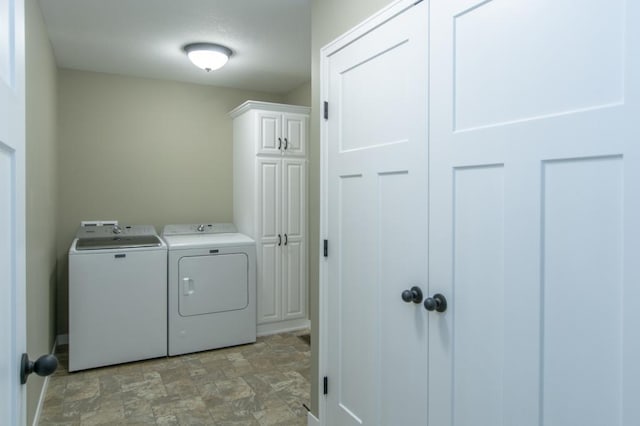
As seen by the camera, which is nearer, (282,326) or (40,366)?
(40,366)

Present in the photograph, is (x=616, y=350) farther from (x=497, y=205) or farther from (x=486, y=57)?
(x=486, y=57)

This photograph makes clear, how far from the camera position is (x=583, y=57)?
1045mm

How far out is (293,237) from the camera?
4.17 m

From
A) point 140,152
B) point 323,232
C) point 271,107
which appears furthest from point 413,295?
point 140,152

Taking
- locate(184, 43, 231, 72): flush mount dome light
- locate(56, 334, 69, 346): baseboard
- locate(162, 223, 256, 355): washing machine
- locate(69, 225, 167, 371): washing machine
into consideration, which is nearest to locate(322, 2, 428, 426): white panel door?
locate(184, 43, 231, 72): flush mount dome light

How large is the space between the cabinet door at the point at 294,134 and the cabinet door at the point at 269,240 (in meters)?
0.18

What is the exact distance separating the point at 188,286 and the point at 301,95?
90.2 inches

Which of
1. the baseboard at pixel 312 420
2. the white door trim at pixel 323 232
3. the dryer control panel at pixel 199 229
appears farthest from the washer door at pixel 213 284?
the white door trim at pixel 323 232

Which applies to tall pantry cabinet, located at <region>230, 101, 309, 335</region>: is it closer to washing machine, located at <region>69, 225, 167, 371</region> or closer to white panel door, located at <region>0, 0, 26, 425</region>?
washing machine, located at <region>69, 225, 167, 371</region>

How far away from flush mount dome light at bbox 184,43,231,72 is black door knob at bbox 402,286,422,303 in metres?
2.61

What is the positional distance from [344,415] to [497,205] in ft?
4.46

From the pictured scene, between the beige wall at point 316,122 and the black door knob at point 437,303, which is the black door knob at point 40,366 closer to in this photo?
the black door knob at point 437,303

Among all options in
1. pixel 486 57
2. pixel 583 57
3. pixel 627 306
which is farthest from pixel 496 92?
pixel 627 306

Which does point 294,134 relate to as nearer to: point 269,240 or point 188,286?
point 269,240
